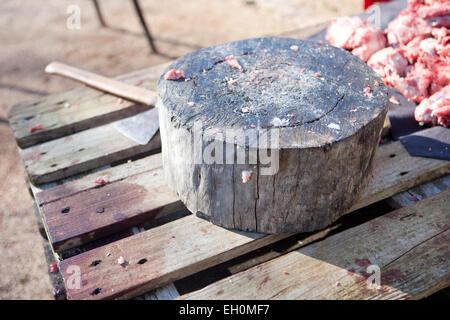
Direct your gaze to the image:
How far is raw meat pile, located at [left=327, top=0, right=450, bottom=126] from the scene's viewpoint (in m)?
2.46

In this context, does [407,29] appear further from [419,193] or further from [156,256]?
[156,256]

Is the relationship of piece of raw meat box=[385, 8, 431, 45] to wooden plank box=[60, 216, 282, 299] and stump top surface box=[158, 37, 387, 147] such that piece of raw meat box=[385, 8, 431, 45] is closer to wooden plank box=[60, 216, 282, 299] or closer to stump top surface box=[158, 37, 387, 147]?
stump top surface box=[158, 37, 387, 147]

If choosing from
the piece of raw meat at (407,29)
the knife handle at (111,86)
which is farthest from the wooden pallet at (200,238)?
the piece of raw meat at (407,29)

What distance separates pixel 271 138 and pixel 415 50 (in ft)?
5.56

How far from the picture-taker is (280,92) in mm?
1841

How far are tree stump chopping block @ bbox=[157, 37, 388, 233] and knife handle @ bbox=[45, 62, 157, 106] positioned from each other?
0.60 m

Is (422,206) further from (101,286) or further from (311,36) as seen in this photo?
(311,36)

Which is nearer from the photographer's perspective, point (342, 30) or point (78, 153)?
point (78, 153)

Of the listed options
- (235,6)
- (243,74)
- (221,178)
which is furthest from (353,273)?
(235,6)

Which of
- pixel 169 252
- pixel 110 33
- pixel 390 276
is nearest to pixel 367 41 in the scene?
pixel 390 276

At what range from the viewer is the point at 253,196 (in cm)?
175

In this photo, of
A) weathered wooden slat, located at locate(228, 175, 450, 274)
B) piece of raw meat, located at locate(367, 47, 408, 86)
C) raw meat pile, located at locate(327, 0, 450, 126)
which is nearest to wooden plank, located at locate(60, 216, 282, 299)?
weathered wooden slat, located at locate(228, 175, 450, 274)

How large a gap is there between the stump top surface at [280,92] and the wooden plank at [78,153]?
64cm
